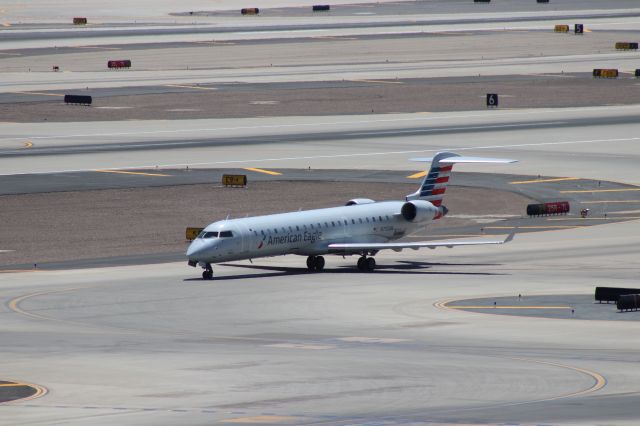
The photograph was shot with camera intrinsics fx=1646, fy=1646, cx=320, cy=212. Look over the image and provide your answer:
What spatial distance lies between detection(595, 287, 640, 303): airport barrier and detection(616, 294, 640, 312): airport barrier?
138cm

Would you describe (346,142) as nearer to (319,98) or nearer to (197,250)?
(319,98)

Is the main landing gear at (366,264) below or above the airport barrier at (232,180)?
below

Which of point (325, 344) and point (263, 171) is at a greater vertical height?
point (263, 171)

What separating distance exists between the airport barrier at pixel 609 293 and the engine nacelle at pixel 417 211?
16795mm

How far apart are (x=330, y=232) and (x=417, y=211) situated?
552 cm

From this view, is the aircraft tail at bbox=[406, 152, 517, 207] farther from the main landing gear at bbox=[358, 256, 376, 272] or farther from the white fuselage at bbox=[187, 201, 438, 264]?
the main landing gear at bbox=[358, 256, 376, 272]

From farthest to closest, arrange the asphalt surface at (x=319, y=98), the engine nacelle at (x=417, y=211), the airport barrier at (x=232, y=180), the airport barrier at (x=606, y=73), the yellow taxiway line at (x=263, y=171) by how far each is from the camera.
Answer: the airport barrier at (x=606, y=73) → the asphalt surface at (x=319, y=98) → the yellow taxiway line at (x=263, y=171) → the airport barrier at (x=232, y=180) → the engine nacelle at (x=417, y=211)

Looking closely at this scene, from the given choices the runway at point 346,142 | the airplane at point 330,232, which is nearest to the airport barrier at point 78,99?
the runway at point 346,142

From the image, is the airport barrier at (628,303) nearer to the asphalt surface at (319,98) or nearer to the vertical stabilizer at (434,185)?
the vertical stabilizer at (434,185)

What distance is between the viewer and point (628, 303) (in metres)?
64.0

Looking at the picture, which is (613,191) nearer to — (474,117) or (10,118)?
(474,117)

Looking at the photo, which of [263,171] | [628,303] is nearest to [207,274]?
[628,303]

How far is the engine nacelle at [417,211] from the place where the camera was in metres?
81.6

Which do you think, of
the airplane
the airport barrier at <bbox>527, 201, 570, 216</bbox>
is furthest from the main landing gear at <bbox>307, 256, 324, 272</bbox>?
the airport barrier at <bbox>527, 201, 570, 216</bbox>
